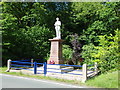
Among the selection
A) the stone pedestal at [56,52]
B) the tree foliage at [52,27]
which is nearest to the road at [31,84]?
the stone pedestal at [56,52]

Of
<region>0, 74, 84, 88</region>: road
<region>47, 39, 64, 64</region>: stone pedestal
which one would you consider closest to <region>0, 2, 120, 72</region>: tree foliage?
<region>47, 39, 64, 64</region>: stone pedestal

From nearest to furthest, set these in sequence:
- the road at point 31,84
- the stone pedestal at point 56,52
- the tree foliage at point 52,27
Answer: the road at point 31,84 → the stone pedestal at point 56,52 → the tree foliage at point 52,27

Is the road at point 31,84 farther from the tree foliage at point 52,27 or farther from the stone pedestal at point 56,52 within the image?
the tree foliage at point 52,27

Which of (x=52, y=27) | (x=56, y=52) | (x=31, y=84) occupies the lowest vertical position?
(x=31, y=84)

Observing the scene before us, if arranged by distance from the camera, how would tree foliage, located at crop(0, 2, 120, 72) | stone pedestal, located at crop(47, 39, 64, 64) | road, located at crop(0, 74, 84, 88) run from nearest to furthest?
road, located at crop(0, 74, 84, 88), stone pedestal, located at crop(47, 39, 64, 64), tree foliage, located at crop(0, 2, 120, 72)

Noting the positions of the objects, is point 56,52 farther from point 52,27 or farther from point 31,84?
point 52,27

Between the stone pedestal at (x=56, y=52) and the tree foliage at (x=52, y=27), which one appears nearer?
the stone pedestal at (x=56, y=52)

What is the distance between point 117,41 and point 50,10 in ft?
47.1

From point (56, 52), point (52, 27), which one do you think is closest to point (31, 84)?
point (56, 52)

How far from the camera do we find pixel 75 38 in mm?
17453

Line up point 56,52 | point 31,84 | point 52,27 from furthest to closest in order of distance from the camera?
point 52,27, point 56,52, point 31,84

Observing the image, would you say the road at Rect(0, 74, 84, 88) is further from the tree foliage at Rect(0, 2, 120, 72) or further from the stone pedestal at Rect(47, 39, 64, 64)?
the tree foliage at Rect(0, 2, 120, 72)

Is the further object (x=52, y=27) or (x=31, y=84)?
(x=52, y=27)

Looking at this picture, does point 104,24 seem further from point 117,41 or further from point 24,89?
point 24,89
